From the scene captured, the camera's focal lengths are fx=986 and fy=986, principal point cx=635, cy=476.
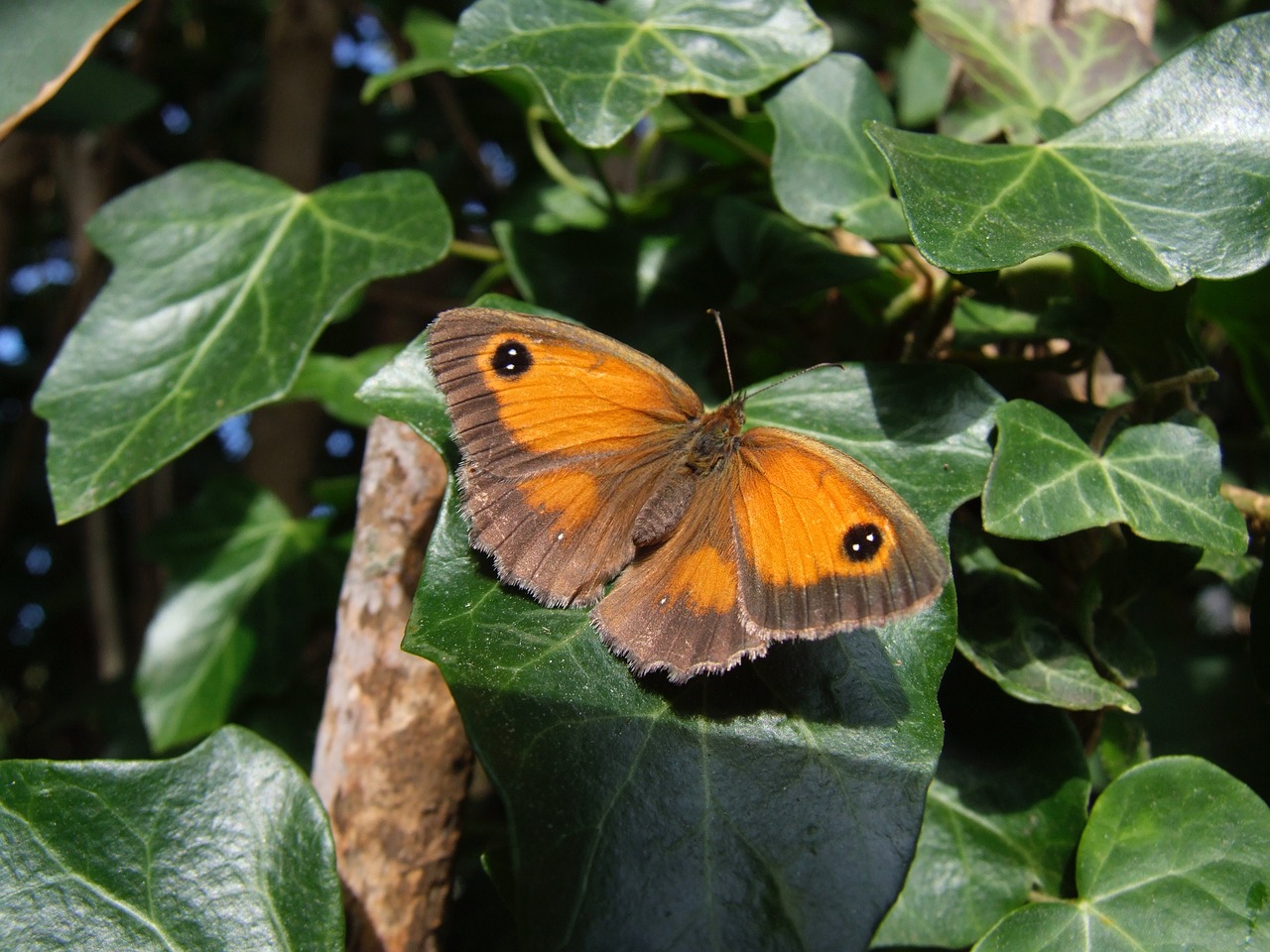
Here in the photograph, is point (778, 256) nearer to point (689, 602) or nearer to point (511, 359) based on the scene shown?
point (511, 359)

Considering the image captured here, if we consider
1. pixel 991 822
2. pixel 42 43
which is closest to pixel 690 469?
pixel 991 822

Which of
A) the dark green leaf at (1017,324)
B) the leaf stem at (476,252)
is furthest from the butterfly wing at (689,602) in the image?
the leaf stem at (476,252)

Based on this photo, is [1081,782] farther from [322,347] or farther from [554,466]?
[322,347]

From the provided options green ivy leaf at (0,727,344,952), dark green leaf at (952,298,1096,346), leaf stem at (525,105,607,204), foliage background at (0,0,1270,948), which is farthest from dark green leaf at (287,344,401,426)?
dark green leaf at (952,298,1096,346)

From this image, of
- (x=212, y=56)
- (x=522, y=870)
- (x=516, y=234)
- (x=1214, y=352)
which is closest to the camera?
(x=522, y=870)

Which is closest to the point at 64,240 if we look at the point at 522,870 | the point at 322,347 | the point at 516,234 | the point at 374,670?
the point at 322,347

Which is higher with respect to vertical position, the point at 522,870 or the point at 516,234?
the point at 516,234

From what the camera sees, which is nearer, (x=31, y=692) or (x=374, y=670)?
(x=374, y=670)
